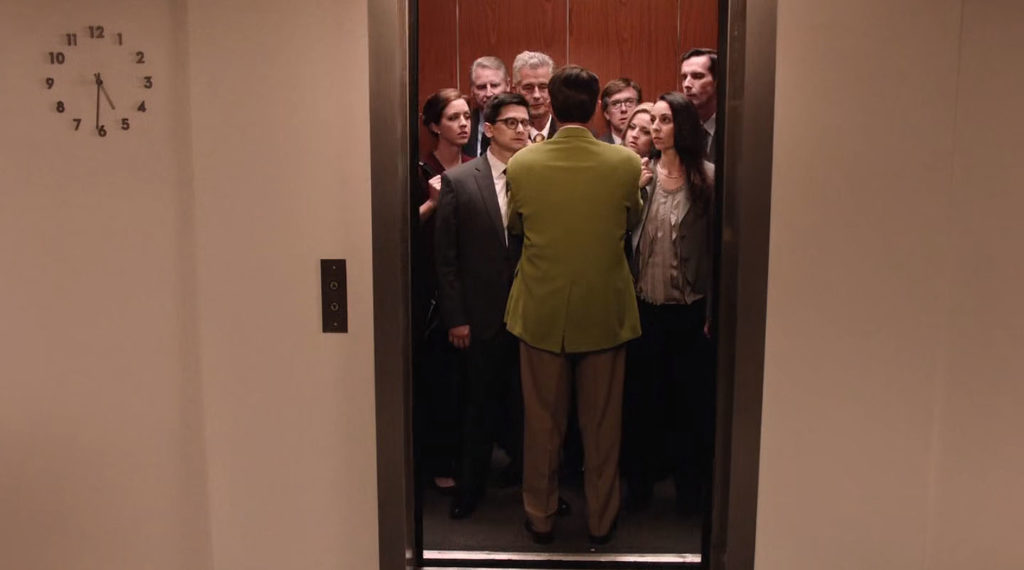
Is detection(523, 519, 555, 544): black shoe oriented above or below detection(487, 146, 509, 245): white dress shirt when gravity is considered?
below

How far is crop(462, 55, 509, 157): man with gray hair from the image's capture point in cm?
262

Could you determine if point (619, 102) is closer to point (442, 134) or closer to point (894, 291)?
point (442, 134)

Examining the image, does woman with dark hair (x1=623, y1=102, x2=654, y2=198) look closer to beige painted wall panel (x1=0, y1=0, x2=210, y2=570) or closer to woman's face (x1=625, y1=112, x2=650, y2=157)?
woman's face (x1=625, y1=112, x2=650, y2=157)

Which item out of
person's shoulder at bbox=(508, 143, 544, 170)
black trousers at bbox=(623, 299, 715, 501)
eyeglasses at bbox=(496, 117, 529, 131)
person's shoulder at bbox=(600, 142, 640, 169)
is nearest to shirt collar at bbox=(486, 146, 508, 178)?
eyeglasses at bbox=(496, 117, 529, 131)

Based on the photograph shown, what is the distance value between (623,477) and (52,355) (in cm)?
182

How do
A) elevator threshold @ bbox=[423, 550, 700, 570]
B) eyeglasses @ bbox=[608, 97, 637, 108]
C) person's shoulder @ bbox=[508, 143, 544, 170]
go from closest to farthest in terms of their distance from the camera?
1. elevator threshold @ bbox=[423, 550, 700, 570]
2. person's shoulder @ bbox=[508, 143, 544, 170]
3. eyeglasses @ bbox=[608, 97, 637, 108]

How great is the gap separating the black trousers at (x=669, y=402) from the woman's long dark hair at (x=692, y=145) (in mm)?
342

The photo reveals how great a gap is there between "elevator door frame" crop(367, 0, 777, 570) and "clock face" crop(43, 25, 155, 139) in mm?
545

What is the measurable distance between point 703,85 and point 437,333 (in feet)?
3.99

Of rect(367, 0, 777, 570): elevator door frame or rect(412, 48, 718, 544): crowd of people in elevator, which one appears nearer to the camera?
rect(367, 0, 777, 570): elevator door frame

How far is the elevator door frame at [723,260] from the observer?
1544mm

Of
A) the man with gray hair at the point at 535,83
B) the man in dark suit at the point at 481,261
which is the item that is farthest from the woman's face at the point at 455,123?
the man with gray hair at the point at 535,83

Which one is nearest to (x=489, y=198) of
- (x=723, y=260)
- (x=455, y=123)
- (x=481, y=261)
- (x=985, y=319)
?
(x=481, y=261)

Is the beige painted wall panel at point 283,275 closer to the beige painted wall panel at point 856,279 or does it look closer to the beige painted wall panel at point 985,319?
the beige painted wall panel at point 856,279
